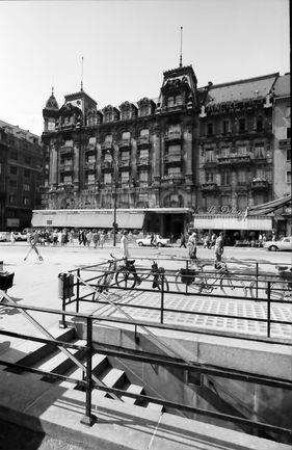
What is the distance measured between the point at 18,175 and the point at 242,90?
150 feet

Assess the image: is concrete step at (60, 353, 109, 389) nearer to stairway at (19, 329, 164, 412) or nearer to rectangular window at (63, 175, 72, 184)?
stairway at (19, 329, 164, 412)

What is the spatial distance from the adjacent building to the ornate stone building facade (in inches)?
421

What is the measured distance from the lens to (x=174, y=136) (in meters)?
44.8

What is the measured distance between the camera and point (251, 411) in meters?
4.97

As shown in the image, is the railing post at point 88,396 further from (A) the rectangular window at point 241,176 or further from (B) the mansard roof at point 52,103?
(B) the mansard roof at point 52,103

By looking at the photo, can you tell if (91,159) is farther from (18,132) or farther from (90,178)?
(18,132)

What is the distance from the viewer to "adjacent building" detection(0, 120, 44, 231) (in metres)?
58.7

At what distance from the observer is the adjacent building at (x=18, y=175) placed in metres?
58.7

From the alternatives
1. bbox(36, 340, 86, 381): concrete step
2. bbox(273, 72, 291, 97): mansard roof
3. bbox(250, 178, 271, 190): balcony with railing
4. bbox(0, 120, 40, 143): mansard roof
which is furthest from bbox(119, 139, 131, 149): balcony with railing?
bbox(36, 340, 86, 381): concrete step

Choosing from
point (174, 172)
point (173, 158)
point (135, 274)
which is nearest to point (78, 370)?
point (135, 274)

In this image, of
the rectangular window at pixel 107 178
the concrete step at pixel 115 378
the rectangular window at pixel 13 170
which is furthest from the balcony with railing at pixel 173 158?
the concrete step at pixel 115 378

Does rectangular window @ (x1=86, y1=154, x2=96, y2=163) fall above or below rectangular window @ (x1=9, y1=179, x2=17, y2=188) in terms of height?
above

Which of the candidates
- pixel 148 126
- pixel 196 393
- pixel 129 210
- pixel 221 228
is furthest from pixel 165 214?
pixel 196 393

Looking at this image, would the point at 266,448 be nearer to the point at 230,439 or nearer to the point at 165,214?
the point at 230,439
